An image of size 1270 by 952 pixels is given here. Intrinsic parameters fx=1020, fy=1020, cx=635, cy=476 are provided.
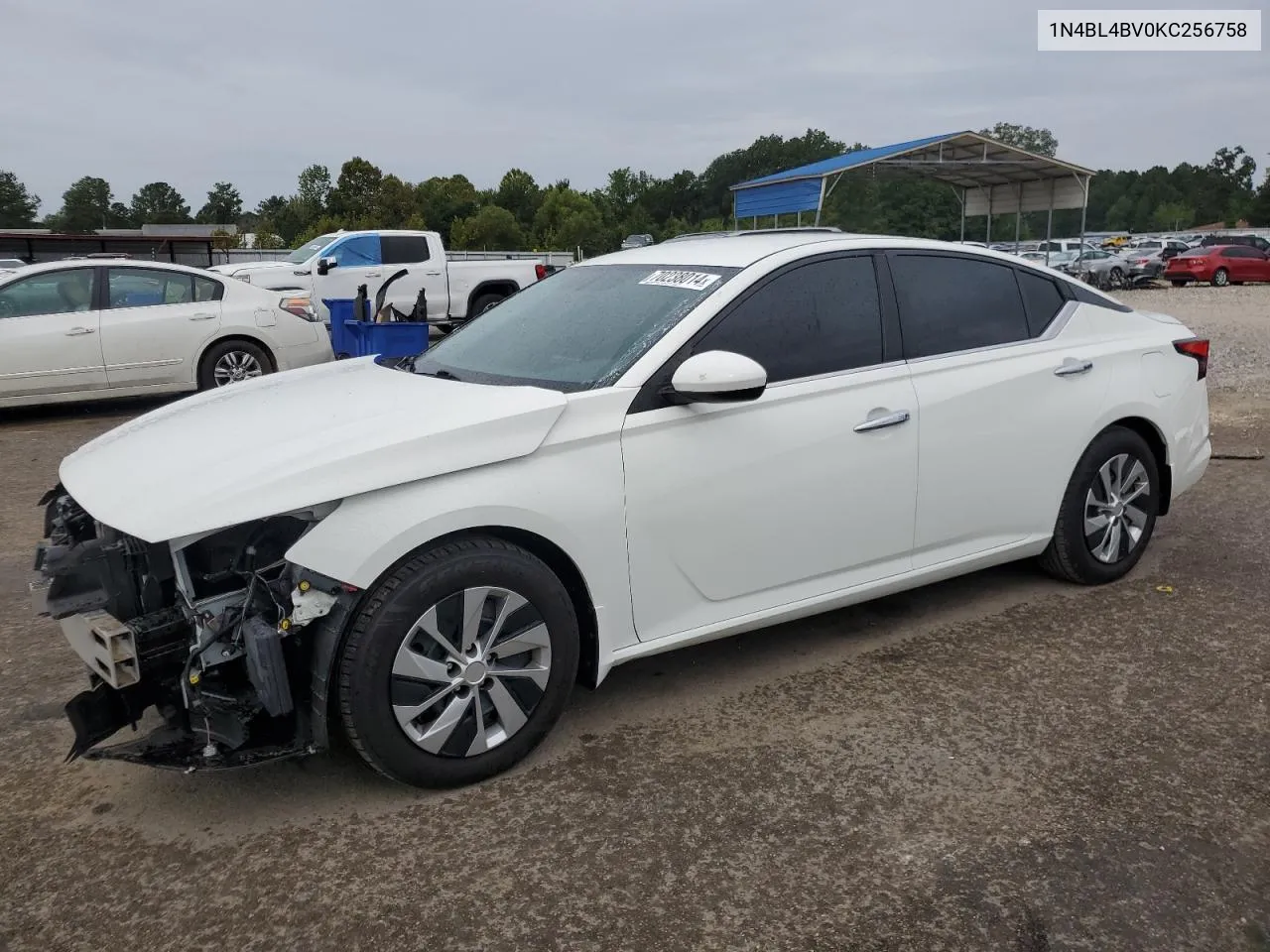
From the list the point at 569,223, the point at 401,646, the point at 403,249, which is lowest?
the point at 401,646

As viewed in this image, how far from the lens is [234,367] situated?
10.0 meters

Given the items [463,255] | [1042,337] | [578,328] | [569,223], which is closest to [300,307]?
[578,328]

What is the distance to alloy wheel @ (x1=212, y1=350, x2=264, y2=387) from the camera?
32.6 feet

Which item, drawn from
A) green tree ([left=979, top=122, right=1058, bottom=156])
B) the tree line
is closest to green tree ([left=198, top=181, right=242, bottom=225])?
the tree line

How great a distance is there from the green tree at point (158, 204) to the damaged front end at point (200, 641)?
107603mm

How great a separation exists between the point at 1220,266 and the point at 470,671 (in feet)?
107

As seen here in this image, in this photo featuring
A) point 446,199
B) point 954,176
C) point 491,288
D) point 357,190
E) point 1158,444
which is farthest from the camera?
point 446,199

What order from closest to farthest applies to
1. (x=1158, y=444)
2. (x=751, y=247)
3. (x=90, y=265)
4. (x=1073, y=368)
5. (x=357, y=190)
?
(x=751, y=247)
(x=1073, y=368)
(x=1158, y=444)
(x=90, y=265)
(x=357, y=190)

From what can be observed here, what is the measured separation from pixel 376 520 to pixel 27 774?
1501 millimetres

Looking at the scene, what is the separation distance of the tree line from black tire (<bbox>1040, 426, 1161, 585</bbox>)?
81.8 feet

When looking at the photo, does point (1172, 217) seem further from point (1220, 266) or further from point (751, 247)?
point (751, 247)

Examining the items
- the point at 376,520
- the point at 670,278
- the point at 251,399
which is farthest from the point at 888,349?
the point at 251,399

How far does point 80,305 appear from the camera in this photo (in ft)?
30.5

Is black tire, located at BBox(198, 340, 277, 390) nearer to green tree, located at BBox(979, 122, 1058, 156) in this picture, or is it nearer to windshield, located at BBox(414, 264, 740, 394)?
windshield, located at BBox(414, 264, 740, 394)
